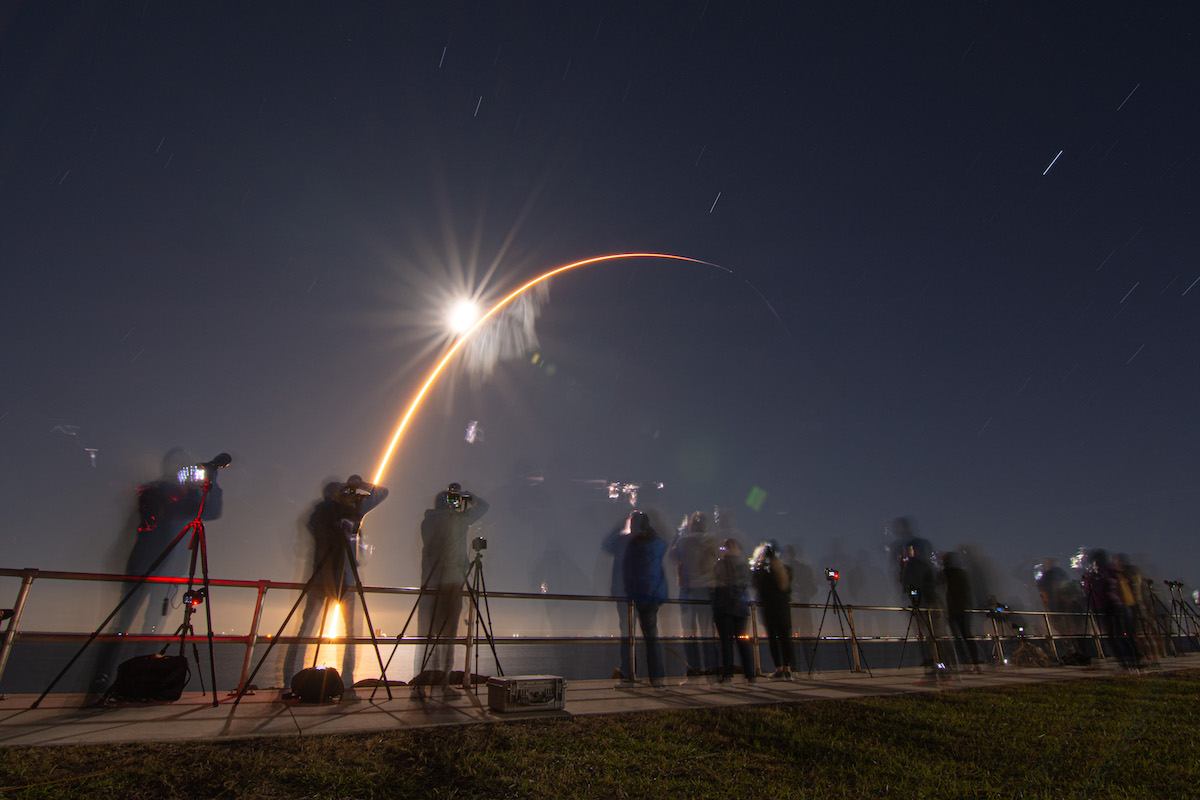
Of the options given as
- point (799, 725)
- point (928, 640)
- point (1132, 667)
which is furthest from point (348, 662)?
point (1132, 667)

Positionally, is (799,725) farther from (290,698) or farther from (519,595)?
(290,698)

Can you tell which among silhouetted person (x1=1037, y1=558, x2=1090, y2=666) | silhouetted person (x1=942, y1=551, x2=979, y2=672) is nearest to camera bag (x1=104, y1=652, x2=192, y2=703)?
silhouetted person (x1=942, y1=551, x2=979, y2=672)

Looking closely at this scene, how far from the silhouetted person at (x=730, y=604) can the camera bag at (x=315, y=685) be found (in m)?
4.99

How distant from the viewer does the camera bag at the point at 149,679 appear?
16.1 feet

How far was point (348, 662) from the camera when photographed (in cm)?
618

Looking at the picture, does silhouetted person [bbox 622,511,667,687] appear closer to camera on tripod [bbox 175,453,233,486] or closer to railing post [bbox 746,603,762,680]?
railing post [bbox 746,603,762,680]

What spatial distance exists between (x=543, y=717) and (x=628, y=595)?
309cm

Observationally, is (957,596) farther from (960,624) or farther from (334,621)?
(334,621)

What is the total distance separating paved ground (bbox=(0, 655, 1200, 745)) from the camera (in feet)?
12.4

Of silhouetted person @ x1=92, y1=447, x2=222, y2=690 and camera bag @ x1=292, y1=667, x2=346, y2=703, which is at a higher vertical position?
silhouetted person @ x1=92, y1=447, x2=222, y2=690

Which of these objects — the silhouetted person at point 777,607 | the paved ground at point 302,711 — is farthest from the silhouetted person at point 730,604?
the silhouetted person at point 777,607

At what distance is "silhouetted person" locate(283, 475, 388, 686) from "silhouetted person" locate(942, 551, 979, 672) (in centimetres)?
941

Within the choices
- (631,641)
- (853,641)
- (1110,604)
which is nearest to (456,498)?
(631,641)

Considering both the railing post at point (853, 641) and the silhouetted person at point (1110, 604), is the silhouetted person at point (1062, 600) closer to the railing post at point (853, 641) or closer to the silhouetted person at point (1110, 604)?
the silhouetted person at point (1110, 604)
